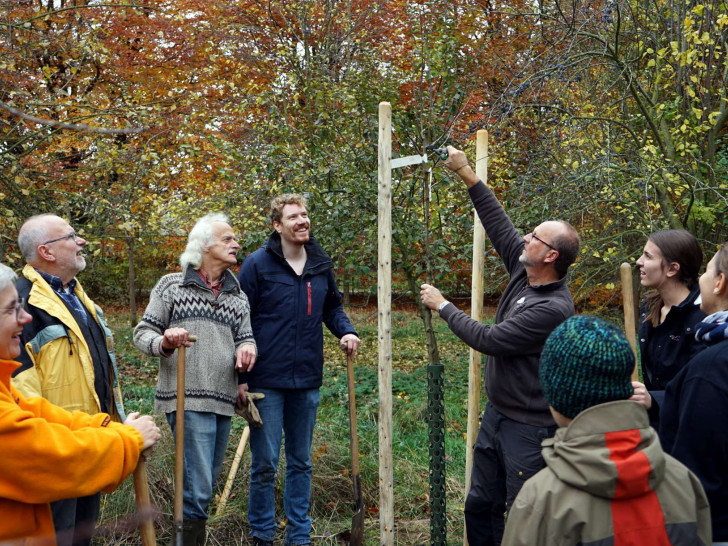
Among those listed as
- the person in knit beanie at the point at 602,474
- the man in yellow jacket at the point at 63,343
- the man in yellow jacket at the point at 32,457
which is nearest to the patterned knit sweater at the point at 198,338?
the man in yellow jacket at the point at 63,343

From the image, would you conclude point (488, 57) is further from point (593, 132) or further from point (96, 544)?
point (96, 544)

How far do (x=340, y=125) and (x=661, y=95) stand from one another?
3514 mm

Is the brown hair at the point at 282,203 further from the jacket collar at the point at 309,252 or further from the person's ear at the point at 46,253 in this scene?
the person's ear at the point at 46,253

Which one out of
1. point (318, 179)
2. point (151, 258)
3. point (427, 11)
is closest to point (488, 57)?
point (427, 11)

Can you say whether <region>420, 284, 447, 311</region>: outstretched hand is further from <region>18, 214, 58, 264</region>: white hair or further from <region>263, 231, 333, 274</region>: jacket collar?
<region>18, 214, 58, 264</region>: white hair

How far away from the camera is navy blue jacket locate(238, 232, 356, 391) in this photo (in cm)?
394

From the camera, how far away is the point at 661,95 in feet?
23.7

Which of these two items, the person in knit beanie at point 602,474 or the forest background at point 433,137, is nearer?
the person in knit beanie at point 602,474

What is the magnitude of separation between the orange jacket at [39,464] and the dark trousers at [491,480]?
1.69m

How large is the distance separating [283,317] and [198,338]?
543 mm

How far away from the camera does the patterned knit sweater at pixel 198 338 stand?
11.9 ft

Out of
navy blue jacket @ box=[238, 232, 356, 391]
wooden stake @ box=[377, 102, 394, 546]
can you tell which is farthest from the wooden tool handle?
wooden stake @ box=[377, 102, 394, 546]

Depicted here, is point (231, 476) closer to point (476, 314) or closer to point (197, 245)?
point (197, 245)

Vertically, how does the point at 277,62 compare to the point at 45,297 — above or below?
above
